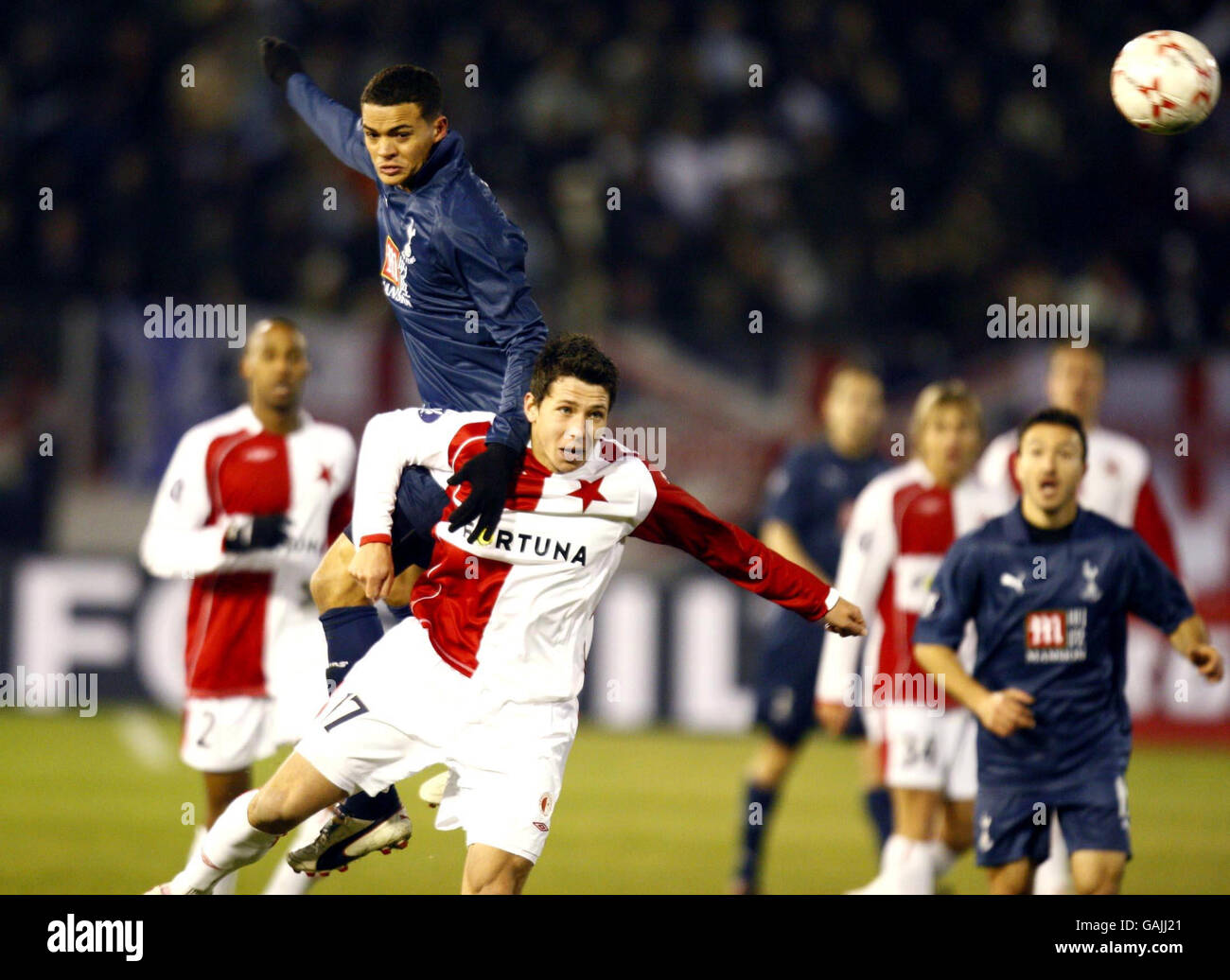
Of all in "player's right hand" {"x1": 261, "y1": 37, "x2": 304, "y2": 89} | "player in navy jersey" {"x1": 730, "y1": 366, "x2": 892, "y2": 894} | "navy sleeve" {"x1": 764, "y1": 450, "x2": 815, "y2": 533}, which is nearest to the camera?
"player's right hand" {"x1": 261, "y1": 37, "x2": 304, "y2": 89}

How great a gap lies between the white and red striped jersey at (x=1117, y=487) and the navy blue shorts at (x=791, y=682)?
1.13 meters

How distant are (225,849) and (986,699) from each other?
238cm

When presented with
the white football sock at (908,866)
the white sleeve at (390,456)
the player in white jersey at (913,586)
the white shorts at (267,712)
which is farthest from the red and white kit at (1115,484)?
the white sleeve at (390,456)

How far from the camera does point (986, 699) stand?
5.49 metres

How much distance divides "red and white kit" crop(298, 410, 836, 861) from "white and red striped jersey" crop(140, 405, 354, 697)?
1757 millimetres

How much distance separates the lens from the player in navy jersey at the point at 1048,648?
5.52 metres

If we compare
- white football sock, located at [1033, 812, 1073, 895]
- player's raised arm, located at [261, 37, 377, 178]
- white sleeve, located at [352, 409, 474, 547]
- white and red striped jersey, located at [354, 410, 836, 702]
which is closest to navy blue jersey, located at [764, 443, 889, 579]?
white football sock, located at [1033, 812, 1073, 895]

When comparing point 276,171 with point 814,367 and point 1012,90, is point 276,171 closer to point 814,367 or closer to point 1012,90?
point 814,367

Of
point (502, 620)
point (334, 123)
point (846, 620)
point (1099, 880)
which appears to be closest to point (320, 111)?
point (334, 123)

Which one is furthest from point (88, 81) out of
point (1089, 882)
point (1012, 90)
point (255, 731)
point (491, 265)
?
point (1089, 882)

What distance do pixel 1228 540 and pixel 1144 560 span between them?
5.42 metres

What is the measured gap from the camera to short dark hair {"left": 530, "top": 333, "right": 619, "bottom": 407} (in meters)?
4.60

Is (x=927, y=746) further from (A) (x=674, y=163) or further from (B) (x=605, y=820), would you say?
(A) (x=674, y=163)

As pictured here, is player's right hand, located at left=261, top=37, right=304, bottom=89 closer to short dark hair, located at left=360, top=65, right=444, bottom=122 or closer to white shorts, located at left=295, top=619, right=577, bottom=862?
short dark hair, located at left=360, top=65, right=444, bottom=122
